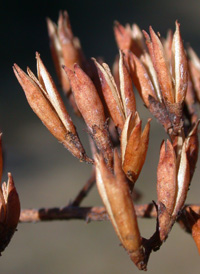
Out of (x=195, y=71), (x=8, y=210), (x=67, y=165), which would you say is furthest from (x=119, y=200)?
(x=67, y=165)

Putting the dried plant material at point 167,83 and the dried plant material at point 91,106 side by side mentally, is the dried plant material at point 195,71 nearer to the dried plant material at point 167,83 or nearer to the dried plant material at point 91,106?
the dried plant material at point 167,83

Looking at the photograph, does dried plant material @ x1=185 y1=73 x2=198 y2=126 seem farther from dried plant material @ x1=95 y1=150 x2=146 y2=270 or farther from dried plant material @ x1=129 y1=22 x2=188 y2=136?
dried plant material @ x1=95 y1=150 x2=146 y2=270

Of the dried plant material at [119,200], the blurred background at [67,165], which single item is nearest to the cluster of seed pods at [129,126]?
the dried plant material at [119,200]

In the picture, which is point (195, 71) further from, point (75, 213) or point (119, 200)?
point (119, 200)

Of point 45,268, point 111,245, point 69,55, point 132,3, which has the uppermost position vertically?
point 69,55

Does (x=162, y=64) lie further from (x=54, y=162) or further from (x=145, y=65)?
(x=54, y=162)

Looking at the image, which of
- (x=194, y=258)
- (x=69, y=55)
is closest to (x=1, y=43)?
(x=194, y=258)
